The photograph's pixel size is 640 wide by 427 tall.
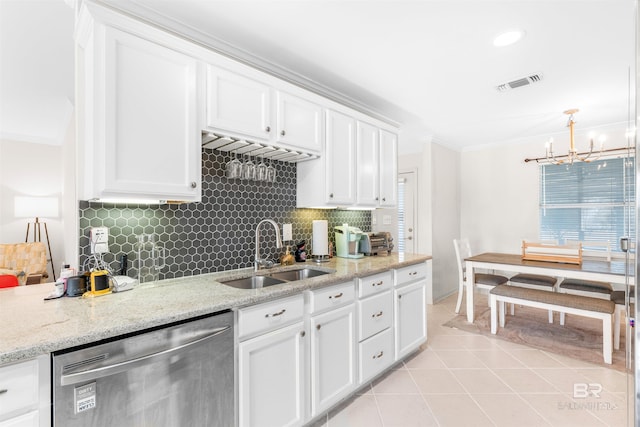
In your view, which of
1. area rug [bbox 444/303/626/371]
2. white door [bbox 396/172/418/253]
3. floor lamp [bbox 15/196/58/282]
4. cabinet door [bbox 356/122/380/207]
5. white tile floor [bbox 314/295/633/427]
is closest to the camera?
white tile floor [bbox 314/295/633/427]

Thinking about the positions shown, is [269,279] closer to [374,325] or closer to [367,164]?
[374,325]

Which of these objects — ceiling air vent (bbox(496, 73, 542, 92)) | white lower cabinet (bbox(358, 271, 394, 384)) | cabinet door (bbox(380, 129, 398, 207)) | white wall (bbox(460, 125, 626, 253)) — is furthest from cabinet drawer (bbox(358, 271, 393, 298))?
white wall (bbox(460, 125, 626, 253))

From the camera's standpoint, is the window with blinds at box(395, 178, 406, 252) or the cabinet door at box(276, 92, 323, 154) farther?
the window with blinds at box(395, 178, 406, 252)

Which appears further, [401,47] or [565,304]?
[565,304]

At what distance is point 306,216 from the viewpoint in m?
2.80

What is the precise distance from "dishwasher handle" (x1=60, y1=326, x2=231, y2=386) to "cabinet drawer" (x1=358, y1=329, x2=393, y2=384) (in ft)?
4.18

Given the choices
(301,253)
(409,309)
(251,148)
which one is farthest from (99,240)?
(409,309)

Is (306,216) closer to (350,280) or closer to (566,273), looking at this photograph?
(350,280)

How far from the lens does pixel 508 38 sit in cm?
204

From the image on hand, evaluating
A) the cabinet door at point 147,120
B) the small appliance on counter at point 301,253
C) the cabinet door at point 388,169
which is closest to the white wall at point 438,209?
the cabinet door at point 388,169

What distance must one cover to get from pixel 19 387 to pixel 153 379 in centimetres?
40

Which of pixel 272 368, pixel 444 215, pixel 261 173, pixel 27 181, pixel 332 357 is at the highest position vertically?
pixel 27 181

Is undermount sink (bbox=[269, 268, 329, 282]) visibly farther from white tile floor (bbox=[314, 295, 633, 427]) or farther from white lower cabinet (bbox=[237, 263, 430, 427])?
white tile floor (bbox=[314, 295, 633, 427])

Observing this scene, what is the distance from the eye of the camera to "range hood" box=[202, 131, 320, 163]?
6.12 feet
